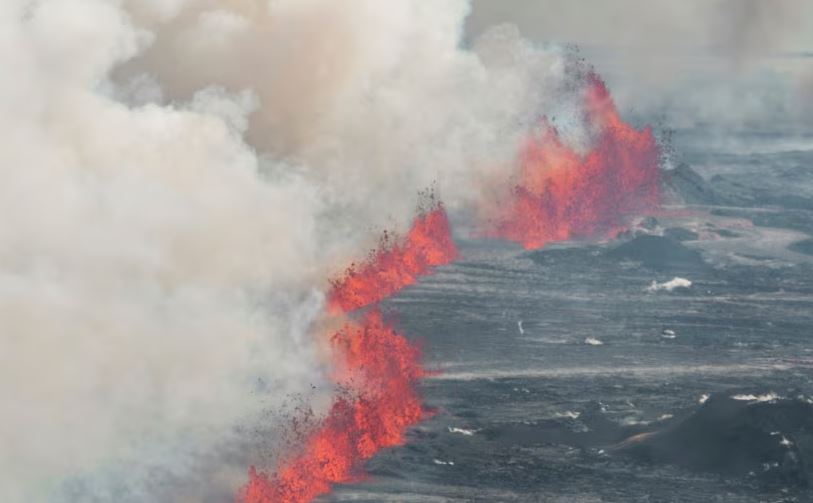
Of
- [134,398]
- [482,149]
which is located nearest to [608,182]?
[482,149]

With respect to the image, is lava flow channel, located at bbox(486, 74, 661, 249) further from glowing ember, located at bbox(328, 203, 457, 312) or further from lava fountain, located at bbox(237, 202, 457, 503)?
lava fountain, located at bbox(237, 202, 457, 503)

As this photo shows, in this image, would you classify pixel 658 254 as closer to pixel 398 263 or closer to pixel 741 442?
pixel 398 263

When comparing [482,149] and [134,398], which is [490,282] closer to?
[482,149]

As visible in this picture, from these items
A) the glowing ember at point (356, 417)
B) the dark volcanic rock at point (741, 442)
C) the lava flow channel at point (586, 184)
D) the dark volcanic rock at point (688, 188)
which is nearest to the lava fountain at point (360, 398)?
the glowing ember at point (356, 417)

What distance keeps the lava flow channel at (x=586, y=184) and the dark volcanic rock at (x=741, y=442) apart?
115ft

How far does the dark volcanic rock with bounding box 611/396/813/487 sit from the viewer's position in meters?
48.4

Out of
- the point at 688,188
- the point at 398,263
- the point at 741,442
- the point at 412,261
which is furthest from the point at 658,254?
the point at 741,442

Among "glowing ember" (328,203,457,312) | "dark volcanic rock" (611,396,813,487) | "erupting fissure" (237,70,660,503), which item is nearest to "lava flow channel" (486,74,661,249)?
"erupting fissure" (237,70,660,503)

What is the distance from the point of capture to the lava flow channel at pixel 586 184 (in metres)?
89.6

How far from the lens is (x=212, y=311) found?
51.2 metres

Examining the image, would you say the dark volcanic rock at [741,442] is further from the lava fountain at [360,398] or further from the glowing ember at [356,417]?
the lava fountain at [360,398]

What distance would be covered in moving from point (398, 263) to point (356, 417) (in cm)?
2639

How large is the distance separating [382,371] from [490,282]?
21.2 metres

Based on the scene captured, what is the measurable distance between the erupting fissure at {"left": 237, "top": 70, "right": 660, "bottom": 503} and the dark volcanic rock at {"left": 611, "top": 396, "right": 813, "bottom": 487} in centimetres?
1059
